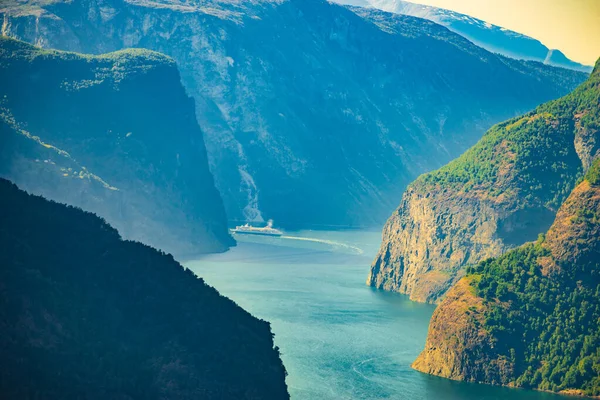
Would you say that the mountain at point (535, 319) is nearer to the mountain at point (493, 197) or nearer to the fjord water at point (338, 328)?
the fjord water at point (338, 328)

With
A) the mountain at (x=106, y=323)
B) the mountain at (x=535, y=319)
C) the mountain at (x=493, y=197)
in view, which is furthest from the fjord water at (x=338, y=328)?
the mountain at (x=106, y=323)

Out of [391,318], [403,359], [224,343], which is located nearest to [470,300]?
[403,359]


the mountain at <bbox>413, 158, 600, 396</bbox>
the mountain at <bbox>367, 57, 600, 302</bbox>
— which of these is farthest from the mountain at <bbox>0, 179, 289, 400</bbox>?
the mountain at <bbox>367, 57, 600, 302</bbox>

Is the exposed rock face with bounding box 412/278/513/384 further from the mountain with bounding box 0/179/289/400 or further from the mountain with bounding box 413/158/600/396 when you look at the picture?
the mountain with bounding box 0/179/289/400

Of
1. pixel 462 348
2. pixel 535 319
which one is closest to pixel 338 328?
pixel 462 348

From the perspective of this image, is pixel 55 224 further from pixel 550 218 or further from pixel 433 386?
pixel 550 218
